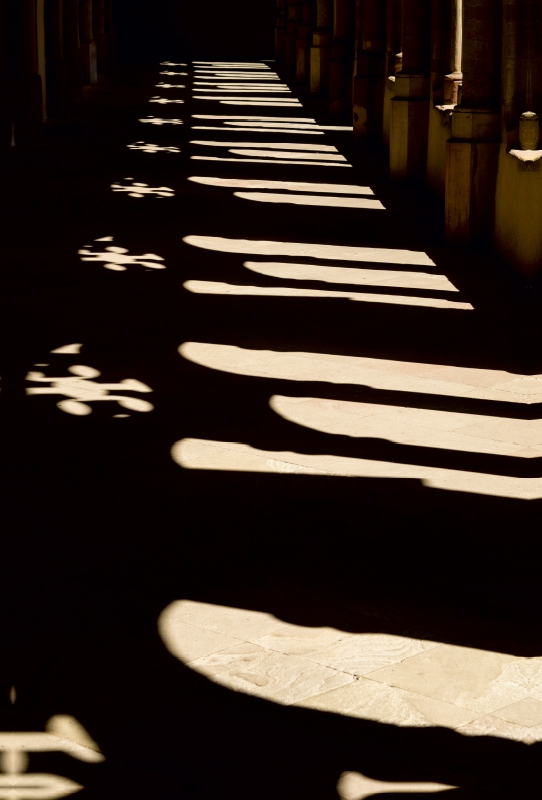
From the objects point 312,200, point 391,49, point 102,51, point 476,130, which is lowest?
point 312,200

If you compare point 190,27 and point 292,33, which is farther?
point 190,27

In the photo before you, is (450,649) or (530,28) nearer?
(450,649)

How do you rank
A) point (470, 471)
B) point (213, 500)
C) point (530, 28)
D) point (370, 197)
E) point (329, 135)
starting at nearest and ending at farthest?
point (213, 500) < point (470, 471) < point (530, 28) < point (370, 197) < point (329, 135)

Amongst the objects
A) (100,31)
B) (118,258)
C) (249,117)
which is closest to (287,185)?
(118,258)

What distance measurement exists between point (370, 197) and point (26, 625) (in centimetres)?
1071

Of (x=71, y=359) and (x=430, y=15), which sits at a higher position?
(x=430, y=15)

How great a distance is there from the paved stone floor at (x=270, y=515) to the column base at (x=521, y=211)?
10.4 inches

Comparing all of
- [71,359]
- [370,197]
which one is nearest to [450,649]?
[71,359]

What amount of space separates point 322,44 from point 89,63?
231 inches

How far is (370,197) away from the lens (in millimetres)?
14438

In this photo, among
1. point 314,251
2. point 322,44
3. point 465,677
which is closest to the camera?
point 465,677

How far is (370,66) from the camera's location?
1909 cm

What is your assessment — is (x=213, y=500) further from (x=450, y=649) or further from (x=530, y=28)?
(x=530, y=28)

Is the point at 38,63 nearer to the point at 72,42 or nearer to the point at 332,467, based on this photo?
the point at 72,42
